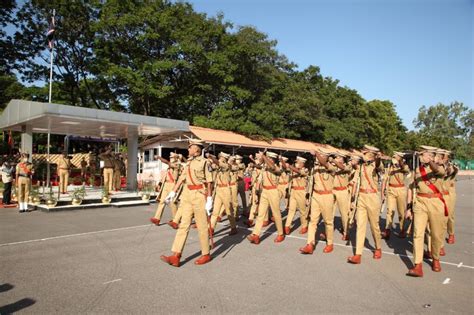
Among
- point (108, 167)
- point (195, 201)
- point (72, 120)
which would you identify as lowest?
point (195, 201)

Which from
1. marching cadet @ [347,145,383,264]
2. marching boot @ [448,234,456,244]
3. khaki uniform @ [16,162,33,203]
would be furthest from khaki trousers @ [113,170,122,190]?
marching boot @ [448,234,456,244]

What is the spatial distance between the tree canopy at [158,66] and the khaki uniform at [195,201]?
807 inches

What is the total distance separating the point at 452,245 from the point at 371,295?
15.7ft

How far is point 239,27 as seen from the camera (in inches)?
1244

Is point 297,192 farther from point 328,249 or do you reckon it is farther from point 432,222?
point 432,222

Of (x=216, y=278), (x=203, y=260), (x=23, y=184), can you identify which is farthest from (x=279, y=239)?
(x=23, y=184)

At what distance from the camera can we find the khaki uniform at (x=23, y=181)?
37.8 ft

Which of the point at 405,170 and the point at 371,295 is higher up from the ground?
the point at 405,170

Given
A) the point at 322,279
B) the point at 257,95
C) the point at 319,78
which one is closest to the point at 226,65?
the point at 257,95

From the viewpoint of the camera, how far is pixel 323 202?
737 cm

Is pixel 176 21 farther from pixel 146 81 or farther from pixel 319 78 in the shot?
pixel 319 78

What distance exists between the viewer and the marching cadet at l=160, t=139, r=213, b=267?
19.9ft

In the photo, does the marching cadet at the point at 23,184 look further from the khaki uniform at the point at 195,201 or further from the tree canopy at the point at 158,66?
the tree canopy at the point at 158,66

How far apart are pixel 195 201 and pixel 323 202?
2.73 metres
